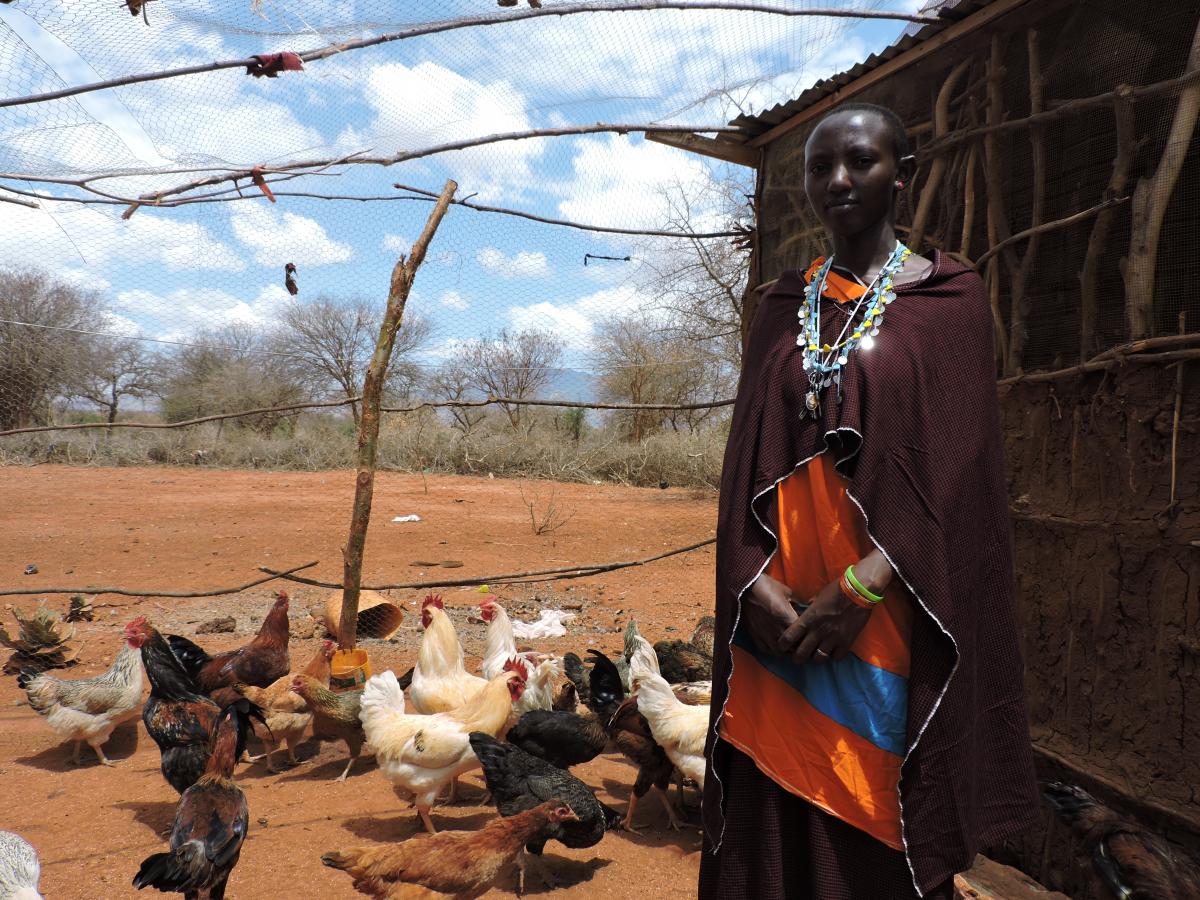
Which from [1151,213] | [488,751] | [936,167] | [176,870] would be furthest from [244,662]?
[1151,213]

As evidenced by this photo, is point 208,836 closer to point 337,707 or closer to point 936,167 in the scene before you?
point 337,707

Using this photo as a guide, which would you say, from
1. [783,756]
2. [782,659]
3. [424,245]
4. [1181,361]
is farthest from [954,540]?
[424,245]

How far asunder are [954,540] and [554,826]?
7.73ft

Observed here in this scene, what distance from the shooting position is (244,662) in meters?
4.90


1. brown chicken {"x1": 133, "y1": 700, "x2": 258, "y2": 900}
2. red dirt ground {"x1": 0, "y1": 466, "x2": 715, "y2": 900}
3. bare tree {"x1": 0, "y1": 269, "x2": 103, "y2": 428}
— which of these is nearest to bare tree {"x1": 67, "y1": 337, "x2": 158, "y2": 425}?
bare tree {"x1": 0, "y1": 269, "x2": 103, "y2": 428}

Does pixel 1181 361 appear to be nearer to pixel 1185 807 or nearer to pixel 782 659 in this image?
pixel 1185 807

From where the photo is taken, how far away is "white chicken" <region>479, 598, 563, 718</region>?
4582 millimetres

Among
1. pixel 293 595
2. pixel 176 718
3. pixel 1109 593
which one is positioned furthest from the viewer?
pixel 293 595

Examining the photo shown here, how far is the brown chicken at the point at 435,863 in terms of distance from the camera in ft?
9.30

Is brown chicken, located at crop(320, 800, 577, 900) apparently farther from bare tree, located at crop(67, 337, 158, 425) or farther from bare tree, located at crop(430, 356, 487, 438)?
Result: bare tree, located at crop(430, 356, 487, 438)

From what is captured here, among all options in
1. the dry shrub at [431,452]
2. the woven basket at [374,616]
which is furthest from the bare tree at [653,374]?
the woven basket at [374,616]

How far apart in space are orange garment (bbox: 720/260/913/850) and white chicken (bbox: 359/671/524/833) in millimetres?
2384

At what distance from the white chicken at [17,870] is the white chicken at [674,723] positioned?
7.82 feet

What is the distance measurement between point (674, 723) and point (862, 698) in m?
2.30
